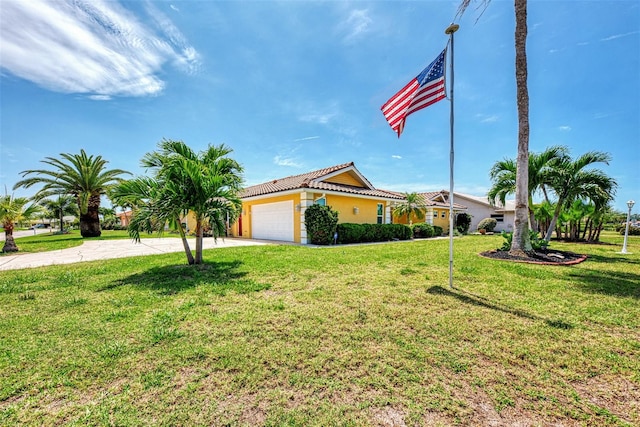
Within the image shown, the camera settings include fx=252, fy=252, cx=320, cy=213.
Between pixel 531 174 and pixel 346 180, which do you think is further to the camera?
pixel 346 180

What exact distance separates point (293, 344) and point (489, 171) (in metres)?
13.2

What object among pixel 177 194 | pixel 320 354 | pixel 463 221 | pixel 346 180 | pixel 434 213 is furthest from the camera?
pixel 434 213

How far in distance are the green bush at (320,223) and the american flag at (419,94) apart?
7.56 metres

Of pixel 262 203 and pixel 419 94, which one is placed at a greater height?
pixel 419 94

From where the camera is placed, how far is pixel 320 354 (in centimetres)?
288

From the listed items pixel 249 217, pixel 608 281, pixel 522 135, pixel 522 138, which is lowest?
pixel 608 281

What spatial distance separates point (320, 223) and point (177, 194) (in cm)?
798

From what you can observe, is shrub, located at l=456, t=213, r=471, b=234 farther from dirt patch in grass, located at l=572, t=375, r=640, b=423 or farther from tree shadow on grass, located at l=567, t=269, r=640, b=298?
dirt patch in grass, located at l=572, t=375, r=640, b=423

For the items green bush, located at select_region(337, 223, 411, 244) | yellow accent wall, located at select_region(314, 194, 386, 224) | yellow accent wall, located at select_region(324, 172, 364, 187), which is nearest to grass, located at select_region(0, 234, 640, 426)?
green bush, located at select_region(337, 223, 411, 244)

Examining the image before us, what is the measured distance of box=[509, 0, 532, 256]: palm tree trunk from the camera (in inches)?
348

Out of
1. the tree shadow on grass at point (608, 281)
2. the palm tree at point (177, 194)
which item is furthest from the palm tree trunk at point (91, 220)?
the tree shadow on grass at point (608, 281)

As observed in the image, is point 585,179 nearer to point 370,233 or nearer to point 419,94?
point 370,233

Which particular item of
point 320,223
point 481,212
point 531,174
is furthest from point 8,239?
point 481,212

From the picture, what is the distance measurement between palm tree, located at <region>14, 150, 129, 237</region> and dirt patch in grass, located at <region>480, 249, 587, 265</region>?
2363 cm
